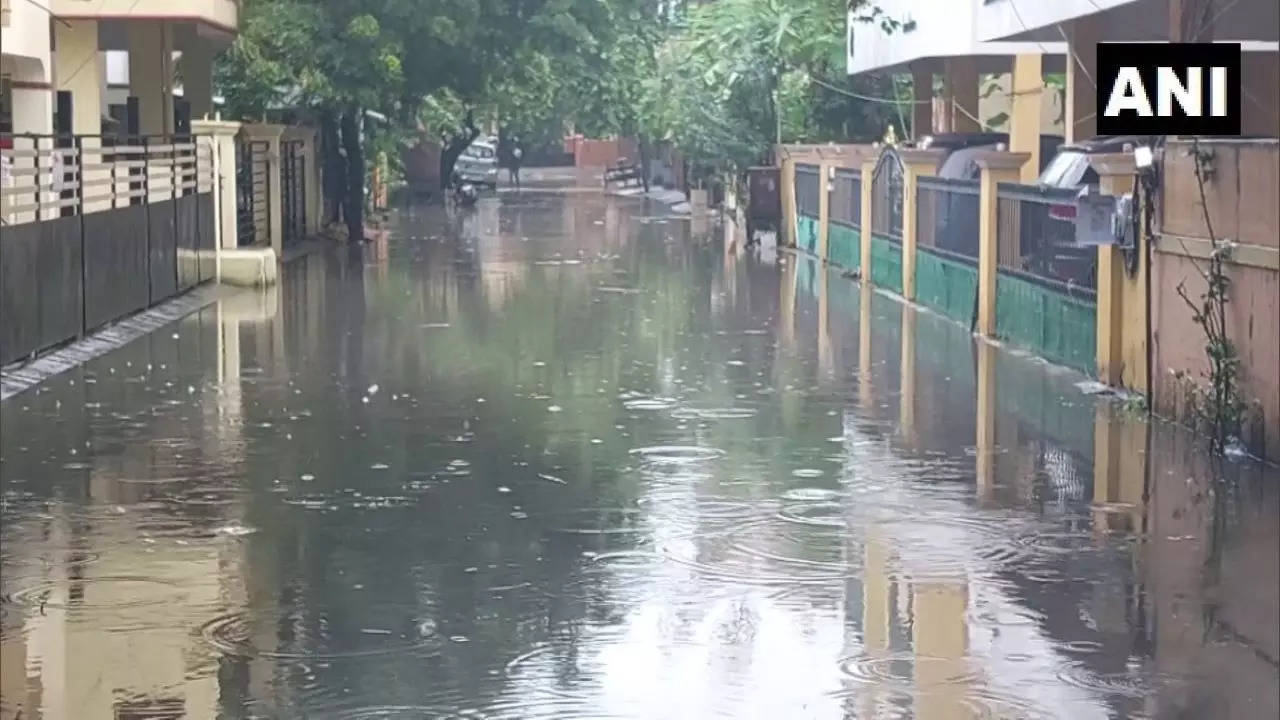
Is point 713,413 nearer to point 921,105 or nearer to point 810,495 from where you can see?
point 810,495

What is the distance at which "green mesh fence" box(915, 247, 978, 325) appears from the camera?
2345 centimetres

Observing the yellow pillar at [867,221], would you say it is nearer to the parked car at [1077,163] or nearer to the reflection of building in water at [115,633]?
the parked car at [1077,163]

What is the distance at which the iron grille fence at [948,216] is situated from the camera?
23.7 m

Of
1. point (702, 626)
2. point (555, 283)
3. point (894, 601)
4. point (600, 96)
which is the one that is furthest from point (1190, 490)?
point (600, 96)

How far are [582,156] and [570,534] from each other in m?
106

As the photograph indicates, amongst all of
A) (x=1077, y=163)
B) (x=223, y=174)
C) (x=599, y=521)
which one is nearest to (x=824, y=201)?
(x=223, y=174)

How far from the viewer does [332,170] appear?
44.4 m

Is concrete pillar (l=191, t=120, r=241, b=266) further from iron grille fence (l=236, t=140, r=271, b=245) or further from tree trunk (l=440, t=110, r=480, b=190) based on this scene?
tree trunk (l=440, t=110, r=480, b=190)

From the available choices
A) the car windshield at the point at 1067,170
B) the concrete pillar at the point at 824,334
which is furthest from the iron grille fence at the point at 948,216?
the concrete pillar at the point at 824,334

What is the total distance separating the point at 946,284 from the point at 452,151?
44.8m

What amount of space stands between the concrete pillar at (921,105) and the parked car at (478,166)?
3354cm

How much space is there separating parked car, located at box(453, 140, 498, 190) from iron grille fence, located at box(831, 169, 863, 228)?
133ft

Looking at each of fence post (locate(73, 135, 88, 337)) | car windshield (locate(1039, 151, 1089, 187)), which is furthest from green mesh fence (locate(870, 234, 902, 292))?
fence post (locate(73, 135, 88, 337))

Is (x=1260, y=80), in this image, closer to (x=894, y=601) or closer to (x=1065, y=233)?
(x=1065, y=233)
